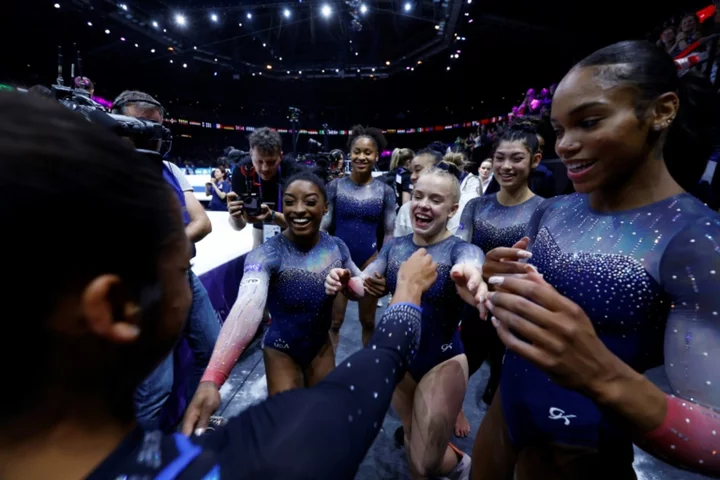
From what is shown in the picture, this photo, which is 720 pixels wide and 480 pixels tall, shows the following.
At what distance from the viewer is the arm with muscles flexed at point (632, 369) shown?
0.68 metres

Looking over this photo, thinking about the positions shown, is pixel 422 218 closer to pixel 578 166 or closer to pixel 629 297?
pixel 578 166

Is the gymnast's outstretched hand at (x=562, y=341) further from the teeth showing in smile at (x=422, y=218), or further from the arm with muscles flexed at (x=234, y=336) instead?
the teeth showing in smile at (x=422, y=218)

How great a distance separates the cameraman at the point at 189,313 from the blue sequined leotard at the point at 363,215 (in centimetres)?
157

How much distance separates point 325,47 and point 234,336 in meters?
20.7

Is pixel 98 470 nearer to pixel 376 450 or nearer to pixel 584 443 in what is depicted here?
pixel 584 443

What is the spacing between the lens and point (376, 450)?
2.37 metres

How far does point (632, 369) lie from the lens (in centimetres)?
71

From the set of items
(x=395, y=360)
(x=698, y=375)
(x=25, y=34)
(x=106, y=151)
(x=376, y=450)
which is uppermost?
(x=25, y=34)

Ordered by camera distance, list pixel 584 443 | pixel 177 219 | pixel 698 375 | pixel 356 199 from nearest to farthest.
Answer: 1. pixel 177 219
2. pixel 698 375
3. pixel 584 443
4. pixel 356 199

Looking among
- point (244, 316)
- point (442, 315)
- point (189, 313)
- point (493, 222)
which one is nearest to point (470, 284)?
point (442, 315)

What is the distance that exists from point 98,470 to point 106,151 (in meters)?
0.44

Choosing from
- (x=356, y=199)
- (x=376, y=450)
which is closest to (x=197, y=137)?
(x=356, y=199)

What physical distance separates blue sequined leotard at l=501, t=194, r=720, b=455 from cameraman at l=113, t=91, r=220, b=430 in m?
1.80

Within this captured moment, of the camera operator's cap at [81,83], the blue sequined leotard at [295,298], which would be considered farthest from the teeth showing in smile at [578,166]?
the camera operator's cap at [81,83]
